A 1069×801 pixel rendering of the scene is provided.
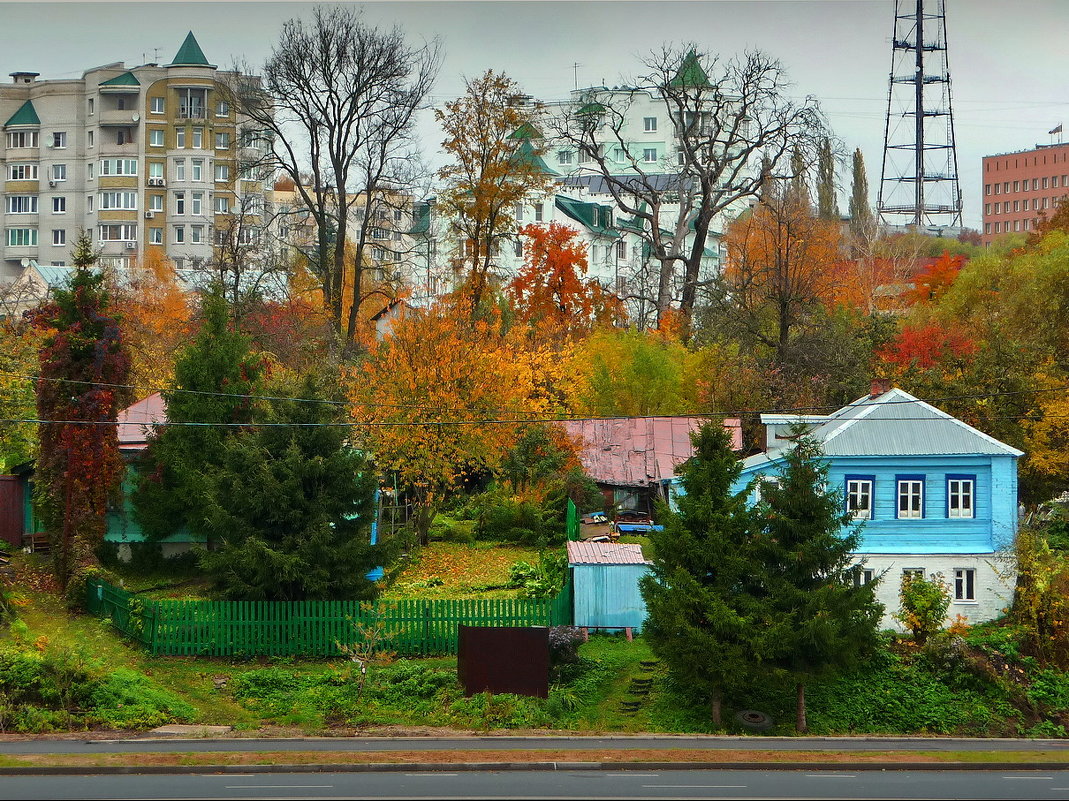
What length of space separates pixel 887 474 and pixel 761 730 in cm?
993

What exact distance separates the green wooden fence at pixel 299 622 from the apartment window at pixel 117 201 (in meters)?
78.7

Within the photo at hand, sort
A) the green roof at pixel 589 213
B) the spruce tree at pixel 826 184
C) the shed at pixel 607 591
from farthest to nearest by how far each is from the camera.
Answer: the green roof at pixel 589 213 < the spruce tree at pixel 826 184 < the shed at pixel 607 591

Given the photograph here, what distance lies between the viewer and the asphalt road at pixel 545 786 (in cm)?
1806

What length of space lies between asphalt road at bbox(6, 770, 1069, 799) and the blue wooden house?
39.1 ft

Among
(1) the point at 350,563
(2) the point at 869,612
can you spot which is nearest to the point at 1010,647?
(2) the point at 869,612

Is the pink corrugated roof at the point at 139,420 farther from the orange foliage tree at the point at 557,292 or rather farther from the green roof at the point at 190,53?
the green roof at the point at 190,53

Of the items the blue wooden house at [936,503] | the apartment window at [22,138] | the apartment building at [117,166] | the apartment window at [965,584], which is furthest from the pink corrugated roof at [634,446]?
the apartment window at [22,138]

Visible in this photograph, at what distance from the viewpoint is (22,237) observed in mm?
101625

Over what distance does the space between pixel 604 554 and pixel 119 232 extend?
81.4 meters

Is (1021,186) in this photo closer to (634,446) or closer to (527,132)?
(527,132)

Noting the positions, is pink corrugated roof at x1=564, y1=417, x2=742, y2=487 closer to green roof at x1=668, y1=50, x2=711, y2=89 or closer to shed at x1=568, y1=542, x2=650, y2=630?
shed at x1=568, y1=542, x2=650, y2=630

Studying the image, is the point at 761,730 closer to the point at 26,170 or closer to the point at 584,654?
the point at 584,654

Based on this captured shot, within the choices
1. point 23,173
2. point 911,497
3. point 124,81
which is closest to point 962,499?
point 911,497

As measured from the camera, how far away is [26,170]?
10212cm
